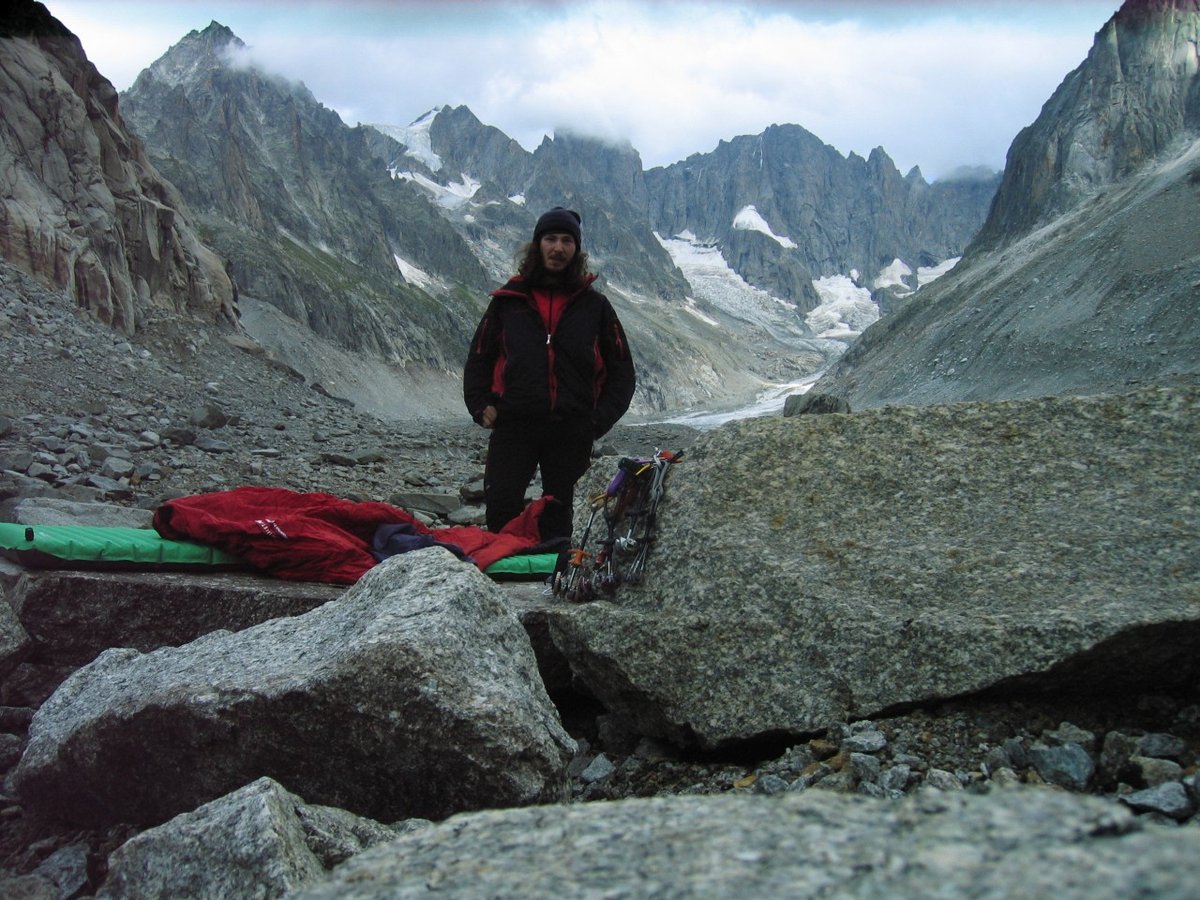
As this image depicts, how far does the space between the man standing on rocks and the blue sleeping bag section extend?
80.9 inches

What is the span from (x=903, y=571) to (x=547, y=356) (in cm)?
311

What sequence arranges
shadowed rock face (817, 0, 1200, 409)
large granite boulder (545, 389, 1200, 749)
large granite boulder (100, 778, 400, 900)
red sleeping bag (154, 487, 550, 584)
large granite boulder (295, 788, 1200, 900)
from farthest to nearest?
shadowed rock face (817, 0, 1200, 409) < red sleeping bag (154, 487, 550, 584) < large granite boulder (545, 389, 1200, 749) < large granite boulder (100, 778, 400, 900) < large granite boulder (295, 788, 1200, 900)

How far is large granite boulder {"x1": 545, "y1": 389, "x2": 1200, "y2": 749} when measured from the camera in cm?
337

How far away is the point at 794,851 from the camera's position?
5.24ft

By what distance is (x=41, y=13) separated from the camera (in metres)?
37.0

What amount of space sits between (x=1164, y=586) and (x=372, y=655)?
3.14 metres

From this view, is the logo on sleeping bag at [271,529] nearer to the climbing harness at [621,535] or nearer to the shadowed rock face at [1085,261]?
the climbing harness at [621,535]

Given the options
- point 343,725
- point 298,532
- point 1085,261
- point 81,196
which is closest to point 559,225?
point 298,532

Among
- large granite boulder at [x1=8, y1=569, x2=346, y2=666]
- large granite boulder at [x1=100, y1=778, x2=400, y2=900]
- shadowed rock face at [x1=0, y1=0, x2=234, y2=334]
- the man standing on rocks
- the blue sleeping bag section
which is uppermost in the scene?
shadowed rock face at [x1=0, y1=0, x2=234, y2=334]

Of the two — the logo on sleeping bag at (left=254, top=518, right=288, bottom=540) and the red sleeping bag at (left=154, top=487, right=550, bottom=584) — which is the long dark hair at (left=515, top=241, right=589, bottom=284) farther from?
the logo on sleeping bag at (left=254, top=518, right=288, bottom=540)

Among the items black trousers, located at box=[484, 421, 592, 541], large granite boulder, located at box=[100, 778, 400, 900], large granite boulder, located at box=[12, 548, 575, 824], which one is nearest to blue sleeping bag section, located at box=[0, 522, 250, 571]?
large granite boulder, located at box=[12, 548, 575, 824]

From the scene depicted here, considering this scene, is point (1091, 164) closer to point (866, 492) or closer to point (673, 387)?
point (866, 492)

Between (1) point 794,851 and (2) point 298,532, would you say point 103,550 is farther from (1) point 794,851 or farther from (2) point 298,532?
(1) point 794,851

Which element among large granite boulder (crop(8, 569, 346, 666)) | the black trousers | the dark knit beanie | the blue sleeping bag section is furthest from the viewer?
the black trousers
